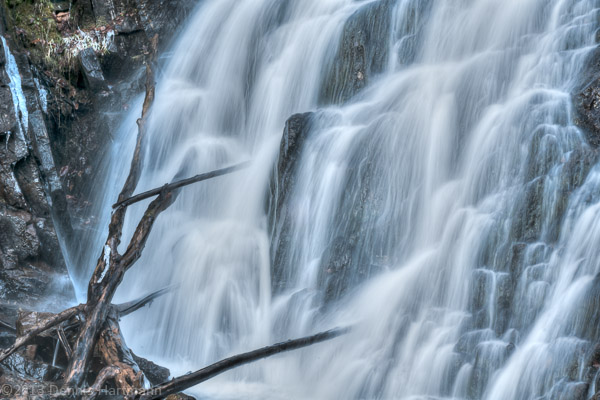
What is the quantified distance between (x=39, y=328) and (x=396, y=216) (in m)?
3.66

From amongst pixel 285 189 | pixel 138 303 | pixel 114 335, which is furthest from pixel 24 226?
pixel 285 189

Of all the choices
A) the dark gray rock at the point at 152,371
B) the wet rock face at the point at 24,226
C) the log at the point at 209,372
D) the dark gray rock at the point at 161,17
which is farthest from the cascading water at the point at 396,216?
the dark gray rock at the point at 161,17

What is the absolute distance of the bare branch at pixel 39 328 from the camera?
6.55 m

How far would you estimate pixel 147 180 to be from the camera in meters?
9.20

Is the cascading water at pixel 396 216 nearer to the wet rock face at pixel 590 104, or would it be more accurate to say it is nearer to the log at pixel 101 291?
the wet rock face at pixel 590 104

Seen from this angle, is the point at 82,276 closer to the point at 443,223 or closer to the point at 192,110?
the point at 192,110

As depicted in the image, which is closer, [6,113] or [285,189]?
[285,189]

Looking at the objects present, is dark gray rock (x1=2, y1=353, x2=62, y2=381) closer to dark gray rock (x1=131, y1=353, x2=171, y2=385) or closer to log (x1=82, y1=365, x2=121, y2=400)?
dark gray rock (x1=131, y1=353, x2=171, y2=385)

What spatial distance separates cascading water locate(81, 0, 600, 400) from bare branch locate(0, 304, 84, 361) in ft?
4.03

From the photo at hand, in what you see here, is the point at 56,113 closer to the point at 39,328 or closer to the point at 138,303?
the point at 138,303

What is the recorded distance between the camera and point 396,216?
7.18 m

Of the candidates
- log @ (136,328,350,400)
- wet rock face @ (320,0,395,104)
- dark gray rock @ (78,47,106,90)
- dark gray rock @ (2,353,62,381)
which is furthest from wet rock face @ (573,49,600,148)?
dark gray rock @ (78,47,106,90)

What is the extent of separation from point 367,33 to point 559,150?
2.91 meters

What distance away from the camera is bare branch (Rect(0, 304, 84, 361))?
6.55 metres
